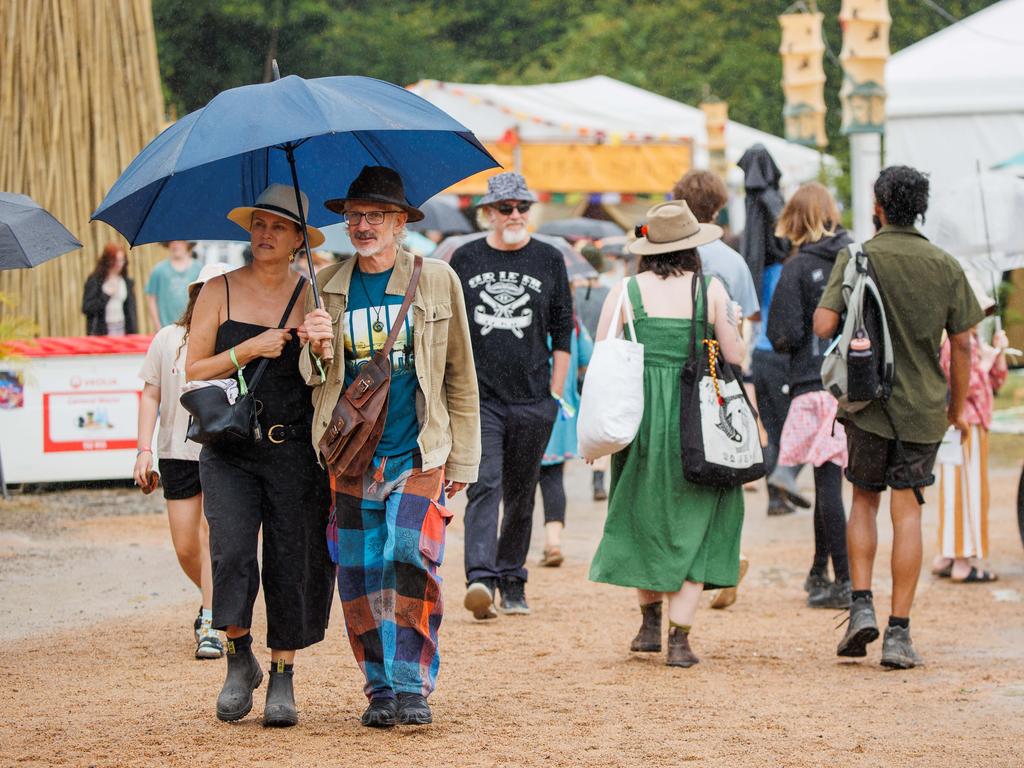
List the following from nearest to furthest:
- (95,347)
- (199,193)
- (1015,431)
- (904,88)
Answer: (199,193) → (95,347) → (1015,431) → (904,88)

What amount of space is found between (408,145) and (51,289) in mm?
8642

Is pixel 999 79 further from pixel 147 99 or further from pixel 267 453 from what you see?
pixel 267 453

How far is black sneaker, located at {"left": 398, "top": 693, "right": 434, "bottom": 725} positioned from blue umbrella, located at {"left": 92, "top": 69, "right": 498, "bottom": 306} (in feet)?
4.46

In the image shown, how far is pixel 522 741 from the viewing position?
5.50 meters

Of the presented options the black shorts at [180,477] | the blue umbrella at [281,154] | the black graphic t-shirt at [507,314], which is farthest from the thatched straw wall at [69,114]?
the blue umbrella at [281,154]

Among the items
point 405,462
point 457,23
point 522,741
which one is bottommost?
point 522,741

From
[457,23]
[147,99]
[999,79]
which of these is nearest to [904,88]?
[999,79]

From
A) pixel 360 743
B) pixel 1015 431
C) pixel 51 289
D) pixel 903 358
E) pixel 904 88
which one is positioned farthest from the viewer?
pixel 904 88

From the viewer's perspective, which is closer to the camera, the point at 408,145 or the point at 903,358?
the point at 408,145

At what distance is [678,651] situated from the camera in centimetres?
688

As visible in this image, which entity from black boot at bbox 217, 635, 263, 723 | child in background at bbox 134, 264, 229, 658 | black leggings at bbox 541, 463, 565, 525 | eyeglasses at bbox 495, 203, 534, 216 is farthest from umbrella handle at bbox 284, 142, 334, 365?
black leggings at bbox 541, 463, 565, 525

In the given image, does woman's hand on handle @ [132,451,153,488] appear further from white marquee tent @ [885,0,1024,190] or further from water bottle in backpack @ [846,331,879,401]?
white marquee tent @ [885,0,1024,190]

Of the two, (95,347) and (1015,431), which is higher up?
(95,347)

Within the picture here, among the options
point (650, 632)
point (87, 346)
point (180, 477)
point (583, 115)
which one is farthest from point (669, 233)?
point (583, 115)
